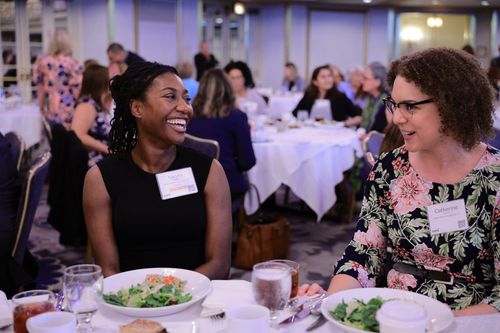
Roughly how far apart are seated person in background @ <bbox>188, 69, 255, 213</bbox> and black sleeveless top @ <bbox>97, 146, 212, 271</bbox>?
204 centimetres

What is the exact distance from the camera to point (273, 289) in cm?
135

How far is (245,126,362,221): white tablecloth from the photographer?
5.07 metres

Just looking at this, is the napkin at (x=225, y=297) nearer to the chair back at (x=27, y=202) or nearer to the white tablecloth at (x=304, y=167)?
the chair back at (x=27, y=202)

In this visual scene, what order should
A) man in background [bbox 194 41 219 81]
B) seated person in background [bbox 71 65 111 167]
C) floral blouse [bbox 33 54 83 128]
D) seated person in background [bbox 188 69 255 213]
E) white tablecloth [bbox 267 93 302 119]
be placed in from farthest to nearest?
man in background [bbox 194 41 219 81] → white tablecloth [bbox 267 93 302 119] → floral blouse [bbox 33 54 83 128] → seated person in background [bbox 71 65 111 167] → seated person in background [bbox 188 69 255 213]

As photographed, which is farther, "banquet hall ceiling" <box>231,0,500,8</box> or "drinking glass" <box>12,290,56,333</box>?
"banquet hall ceiling" <box>231,0,500,8</box>

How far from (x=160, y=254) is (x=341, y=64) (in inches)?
652

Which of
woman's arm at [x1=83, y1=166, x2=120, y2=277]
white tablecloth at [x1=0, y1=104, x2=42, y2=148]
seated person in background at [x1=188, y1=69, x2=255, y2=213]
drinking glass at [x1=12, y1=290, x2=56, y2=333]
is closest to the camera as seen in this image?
drinking glass at [x1=12, y1=290, x2=56, y2=333]

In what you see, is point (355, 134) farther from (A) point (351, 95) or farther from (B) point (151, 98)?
(A) point (351, 95)

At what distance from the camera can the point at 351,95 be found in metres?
→ 10.5

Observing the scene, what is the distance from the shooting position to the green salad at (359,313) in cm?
135

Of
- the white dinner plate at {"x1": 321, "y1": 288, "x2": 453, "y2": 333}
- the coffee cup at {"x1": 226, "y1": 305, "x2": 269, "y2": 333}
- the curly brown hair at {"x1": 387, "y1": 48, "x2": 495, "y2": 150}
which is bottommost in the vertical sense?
the white dinner plate at {"x1": 321, "y1": 288, "x2": 453, "y2": 333}

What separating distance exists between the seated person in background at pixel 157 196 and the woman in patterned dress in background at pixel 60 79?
504 cm

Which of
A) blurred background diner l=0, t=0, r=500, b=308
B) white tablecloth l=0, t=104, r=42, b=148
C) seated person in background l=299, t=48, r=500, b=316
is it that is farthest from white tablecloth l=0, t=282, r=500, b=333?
white tablecloth l=0, t=104, r=42, b=148

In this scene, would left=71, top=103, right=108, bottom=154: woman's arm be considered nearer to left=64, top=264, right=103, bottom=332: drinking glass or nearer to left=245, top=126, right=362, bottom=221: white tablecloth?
left=245, top=126, right=362, bottom=221: white tablecloth
